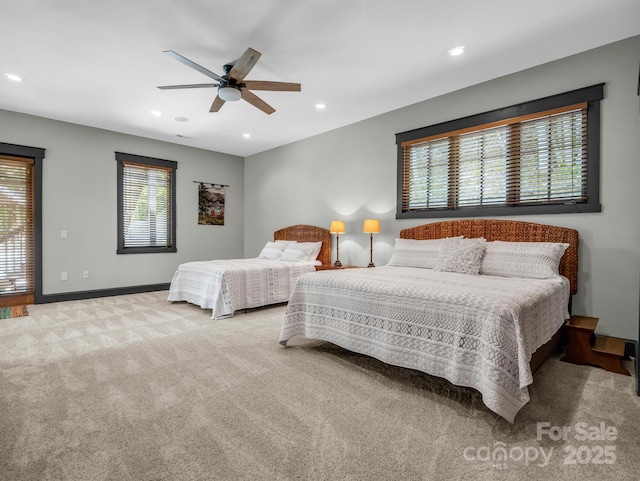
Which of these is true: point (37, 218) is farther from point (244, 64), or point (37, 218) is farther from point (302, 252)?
point (244, 64)

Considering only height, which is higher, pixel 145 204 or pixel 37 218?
pixel 145 204

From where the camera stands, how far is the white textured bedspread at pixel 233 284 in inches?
161

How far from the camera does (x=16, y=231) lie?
472 centimetres

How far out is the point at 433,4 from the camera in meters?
2.49

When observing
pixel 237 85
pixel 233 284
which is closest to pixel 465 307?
pixel 237 85

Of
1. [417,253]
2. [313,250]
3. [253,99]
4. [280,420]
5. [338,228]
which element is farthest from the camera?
[313,250]

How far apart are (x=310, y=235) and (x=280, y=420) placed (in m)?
4.13

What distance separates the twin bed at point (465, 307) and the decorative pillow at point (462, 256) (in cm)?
1

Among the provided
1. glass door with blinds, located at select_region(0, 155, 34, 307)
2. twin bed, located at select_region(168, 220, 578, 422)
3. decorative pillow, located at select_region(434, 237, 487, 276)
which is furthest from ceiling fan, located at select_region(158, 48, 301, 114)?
glass door with blinds, located at select_region(0, 155, 34, 307)

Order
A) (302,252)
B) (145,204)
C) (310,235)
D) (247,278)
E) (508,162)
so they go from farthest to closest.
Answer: (145,204) → (310,235) → (302,252) → (247,278) → (508,162)

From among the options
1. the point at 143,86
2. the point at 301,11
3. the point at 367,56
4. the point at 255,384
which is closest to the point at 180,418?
the point at 255,384

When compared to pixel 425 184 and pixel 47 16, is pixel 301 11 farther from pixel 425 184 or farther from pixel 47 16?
pixel 425 184

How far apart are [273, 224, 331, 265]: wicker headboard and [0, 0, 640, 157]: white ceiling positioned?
206 centimetres

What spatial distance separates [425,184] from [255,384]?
10.6 ft
